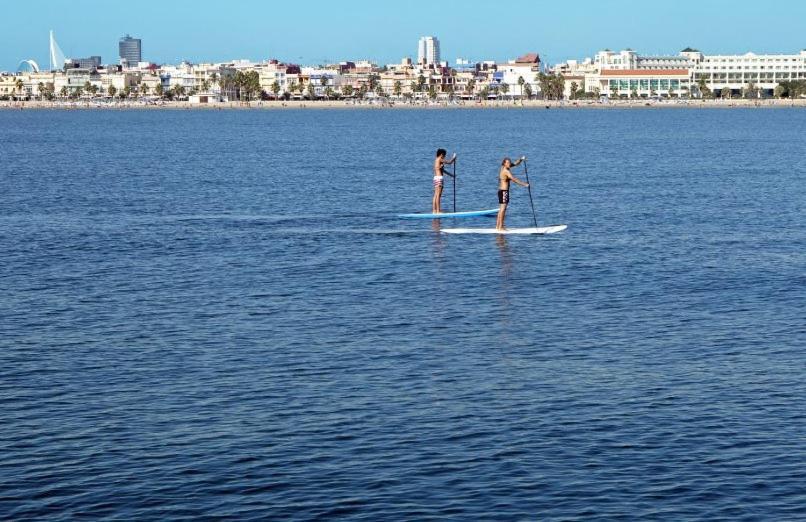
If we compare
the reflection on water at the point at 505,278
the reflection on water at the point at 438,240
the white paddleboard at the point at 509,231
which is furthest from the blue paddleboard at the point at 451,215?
the reflection on water at the point at 505,278

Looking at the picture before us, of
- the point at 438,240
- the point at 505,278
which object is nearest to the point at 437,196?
the point at 438,240

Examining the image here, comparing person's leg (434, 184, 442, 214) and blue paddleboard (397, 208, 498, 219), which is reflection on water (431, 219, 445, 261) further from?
person's leg (434, 184, 442, 214)

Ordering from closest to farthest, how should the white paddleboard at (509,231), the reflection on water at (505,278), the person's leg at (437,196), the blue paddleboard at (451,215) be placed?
the reflection on water at (505,278) → the white paddleboard at (509,231) → the blue paddleboard at (451,215) → the person's leg at (437,196)

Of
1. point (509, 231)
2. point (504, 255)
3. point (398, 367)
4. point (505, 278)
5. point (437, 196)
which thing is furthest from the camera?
point (437, 196)

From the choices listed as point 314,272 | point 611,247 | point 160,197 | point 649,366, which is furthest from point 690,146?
point 649,366

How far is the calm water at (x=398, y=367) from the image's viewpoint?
20.2 m

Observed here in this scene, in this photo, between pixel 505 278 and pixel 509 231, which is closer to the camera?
pixel 505 278

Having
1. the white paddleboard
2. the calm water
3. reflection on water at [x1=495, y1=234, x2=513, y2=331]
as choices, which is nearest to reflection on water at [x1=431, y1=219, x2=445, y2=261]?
the calm water

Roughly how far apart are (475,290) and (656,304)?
4963mm

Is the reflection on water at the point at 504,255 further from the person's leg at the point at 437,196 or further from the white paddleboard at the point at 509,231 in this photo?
the person's leg at the point at 437,196

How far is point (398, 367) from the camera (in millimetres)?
27266

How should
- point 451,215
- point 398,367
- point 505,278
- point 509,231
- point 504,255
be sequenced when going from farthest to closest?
1. point 451,215
2. point 509,231
3. point 504,255
4. point 505,278
5. point 398,367

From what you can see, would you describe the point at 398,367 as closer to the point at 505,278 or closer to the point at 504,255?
the point at 505,278

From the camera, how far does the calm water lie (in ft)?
66.4
